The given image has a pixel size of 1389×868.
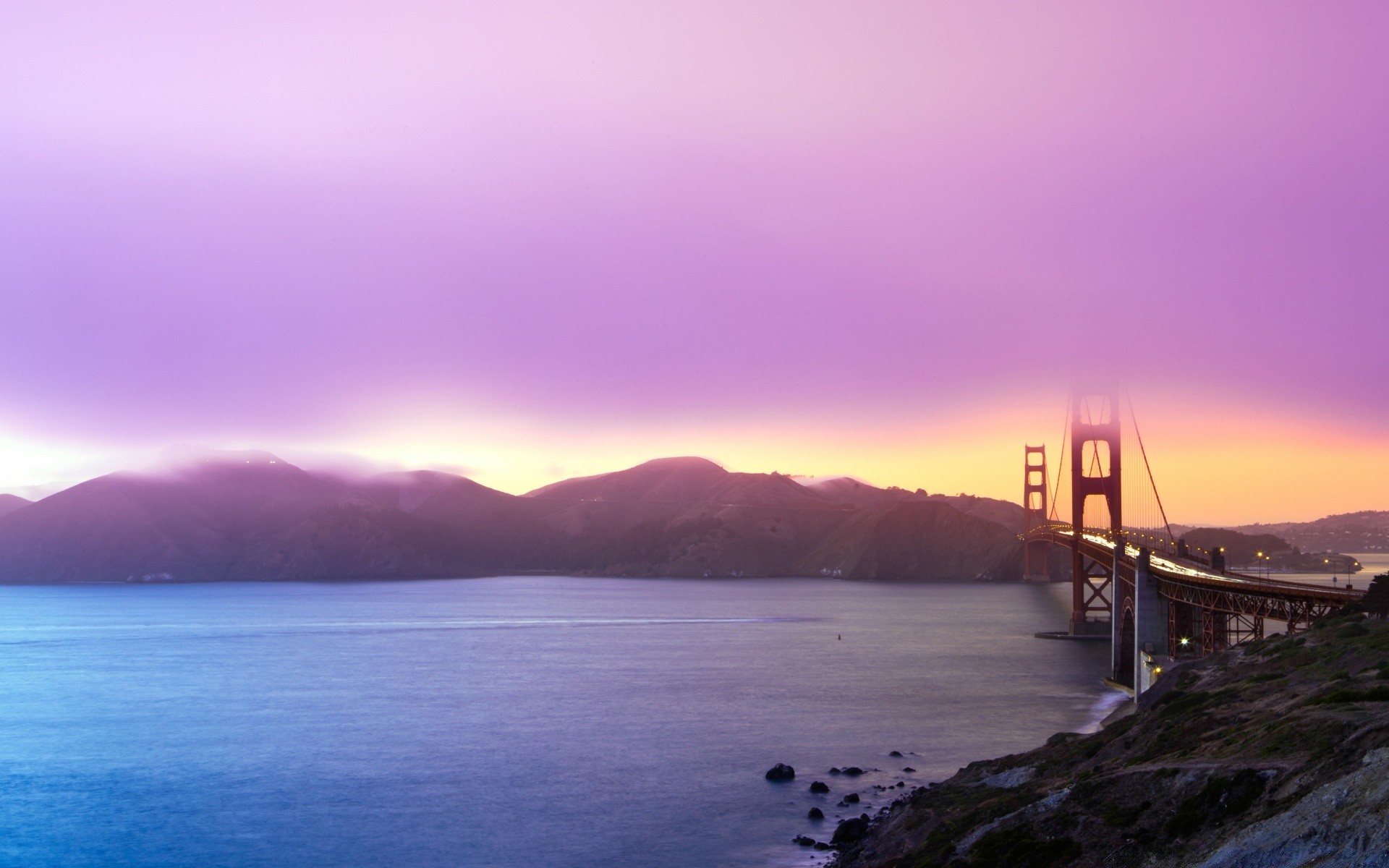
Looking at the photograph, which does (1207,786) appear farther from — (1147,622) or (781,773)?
(1147,622)

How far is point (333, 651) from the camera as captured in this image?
78.2 m

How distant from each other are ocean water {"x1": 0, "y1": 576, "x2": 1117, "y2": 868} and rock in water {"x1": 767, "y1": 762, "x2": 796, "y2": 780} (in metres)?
0.68

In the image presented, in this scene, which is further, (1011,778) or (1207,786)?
(1011,778)

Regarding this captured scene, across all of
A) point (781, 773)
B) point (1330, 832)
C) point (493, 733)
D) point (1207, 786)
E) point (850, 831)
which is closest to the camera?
point (1330, 832)

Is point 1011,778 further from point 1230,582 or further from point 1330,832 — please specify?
point 1230,582

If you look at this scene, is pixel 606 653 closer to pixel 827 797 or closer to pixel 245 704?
pixel 245 704

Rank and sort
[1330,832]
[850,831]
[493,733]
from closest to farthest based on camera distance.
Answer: [1330,832]
[850,831]
[493,733]

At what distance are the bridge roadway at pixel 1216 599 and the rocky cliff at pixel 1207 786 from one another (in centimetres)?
253

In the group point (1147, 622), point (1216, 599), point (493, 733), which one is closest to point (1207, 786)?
point (1216, 599)

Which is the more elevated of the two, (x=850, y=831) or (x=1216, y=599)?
(x=1216, y=599)

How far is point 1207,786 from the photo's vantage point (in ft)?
51.2

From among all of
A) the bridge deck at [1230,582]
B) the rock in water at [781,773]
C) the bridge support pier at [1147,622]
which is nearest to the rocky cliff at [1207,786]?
the bridge deck at [1230,582]

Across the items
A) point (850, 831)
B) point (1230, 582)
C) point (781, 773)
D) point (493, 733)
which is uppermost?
point (1230, 582)

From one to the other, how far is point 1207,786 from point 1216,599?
2032 centimetres
